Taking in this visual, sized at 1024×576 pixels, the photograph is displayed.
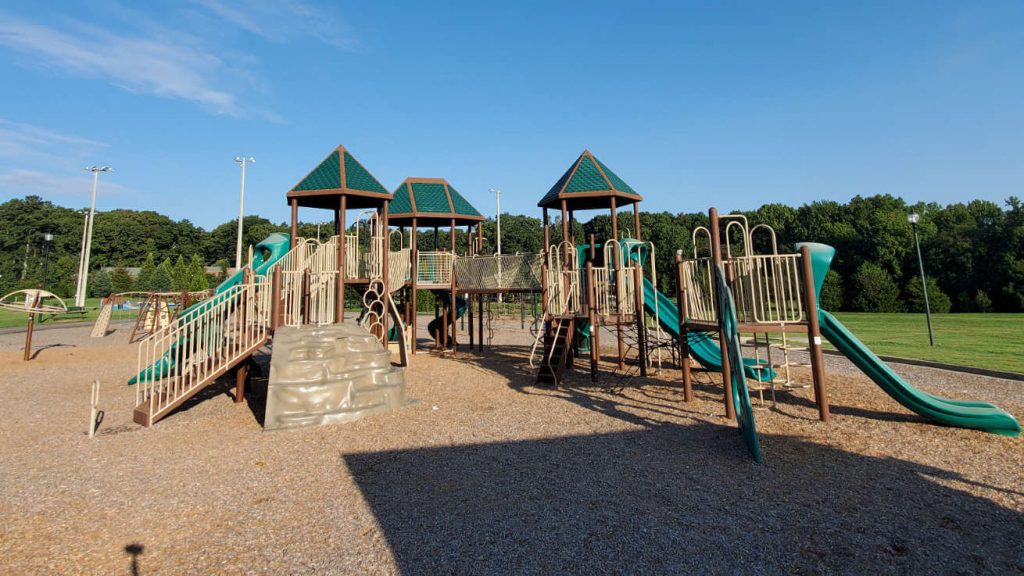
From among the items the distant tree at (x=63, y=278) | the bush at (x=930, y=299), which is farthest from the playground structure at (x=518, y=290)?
the distant tree at (x=63, y=278)

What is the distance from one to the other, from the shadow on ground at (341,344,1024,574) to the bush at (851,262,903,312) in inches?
1918

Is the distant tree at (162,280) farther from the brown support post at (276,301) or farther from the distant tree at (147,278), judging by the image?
the brown support post at (276,301)

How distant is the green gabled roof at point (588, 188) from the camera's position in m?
14.6

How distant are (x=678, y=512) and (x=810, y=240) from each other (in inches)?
2773

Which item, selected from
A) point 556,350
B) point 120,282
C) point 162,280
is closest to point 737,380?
point 556,350

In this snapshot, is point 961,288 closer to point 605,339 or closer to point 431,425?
point 605,339

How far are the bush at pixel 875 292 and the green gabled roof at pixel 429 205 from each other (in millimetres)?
43222

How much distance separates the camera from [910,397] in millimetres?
7711

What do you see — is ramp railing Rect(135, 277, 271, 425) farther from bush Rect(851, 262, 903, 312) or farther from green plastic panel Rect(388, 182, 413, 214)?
bush Rect(851, 262, 903, 312)

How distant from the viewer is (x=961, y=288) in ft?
148

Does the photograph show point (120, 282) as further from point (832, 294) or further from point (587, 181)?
point (832, 294)

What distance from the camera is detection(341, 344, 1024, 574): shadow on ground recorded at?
3902 mm

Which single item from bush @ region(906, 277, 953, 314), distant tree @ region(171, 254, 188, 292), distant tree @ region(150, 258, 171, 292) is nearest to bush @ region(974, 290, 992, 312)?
bush @ region(906, 277, 953, 314)

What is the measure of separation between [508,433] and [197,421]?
18.9 feet
